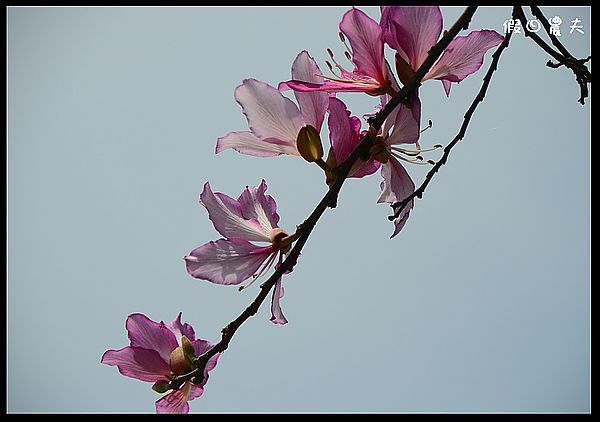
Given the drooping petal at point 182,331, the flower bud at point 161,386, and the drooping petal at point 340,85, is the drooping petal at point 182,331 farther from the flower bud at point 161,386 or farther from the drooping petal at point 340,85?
the drooping petal at point 340,85

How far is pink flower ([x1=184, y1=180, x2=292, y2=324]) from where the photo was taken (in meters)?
0.40

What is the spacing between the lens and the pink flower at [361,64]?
39 cm

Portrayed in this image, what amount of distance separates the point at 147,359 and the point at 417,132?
28 centimetres

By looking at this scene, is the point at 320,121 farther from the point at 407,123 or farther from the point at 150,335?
the point at 150,335

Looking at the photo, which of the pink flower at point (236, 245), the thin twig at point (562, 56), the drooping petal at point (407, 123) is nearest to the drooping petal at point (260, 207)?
the pink flower at point (236, 245)

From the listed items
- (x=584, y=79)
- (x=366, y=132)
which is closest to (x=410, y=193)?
(x=366, y=132)

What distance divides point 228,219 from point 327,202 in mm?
86

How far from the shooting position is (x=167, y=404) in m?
0.45

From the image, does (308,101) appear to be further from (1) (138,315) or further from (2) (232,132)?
(1) (138,315)

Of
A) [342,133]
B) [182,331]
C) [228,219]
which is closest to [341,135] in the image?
[342,133]

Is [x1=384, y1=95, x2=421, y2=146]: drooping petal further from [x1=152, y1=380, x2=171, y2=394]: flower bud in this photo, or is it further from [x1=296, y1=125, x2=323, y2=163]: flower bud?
[x1=152, y1=380, x2=171, y2=394]: flower bud

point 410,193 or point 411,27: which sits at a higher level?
point 411,27

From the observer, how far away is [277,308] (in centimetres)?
43

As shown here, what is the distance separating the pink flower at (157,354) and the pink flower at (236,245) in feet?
0.31
